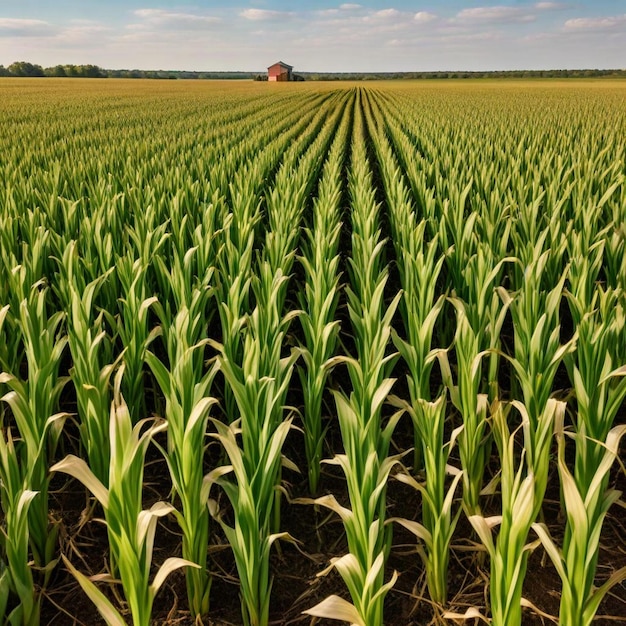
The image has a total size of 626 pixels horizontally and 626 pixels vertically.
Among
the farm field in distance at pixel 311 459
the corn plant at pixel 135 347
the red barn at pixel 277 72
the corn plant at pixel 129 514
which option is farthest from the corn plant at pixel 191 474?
the red barn at pixel 277 72

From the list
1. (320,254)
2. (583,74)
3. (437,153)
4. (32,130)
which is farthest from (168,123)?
(583,74)

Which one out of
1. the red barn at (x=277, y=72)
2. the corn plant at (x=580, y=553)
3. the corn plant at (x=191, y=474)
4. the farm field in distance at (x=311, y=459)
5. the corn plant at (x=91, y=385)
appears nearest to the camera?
the corn plant at (x=580, y=553)

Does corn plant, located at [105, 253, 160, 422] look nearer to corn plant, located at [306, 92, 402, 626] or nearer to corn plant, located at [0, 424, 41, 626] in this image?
Answer: corn plant, located at [0, 424, 41, 626]

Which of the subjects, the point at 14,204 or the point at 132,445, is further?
the point at 14,204

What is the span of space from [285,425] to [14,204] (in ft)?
13.4

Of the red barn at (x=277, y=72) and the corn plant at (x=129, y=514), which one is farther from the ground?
the red barn at (x=277, y=72)

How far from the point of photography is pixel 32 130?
42.3 ft

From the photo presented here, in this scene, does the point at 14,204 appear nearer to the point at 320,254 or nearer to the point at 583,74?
the point at 320,254

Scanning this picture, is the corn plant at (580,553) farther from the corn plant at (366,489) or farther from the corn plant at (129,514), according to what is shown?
the corn plant at (129,514)

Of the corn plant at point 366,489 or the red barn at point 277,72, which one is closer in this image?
the corn plant at point 366,489

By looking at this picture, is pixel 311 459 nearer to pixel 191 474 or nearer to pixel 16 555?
pixel 191 474

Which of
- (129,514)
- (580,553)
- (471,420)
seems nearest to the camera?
(580,553)

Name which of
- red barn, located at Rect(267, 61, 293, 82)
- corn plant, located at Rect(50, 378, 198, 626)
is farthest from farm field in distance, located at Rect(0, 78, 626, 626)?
red barn, located at Rect(267, 61, 293, 82)

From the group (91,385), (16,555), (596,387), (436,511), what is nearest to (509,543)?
(436,511)
